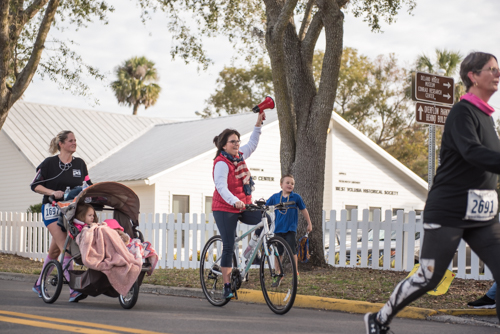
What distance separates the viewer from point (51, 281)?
8109 millimetres

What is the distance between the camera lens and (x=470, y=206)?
4.41 meters

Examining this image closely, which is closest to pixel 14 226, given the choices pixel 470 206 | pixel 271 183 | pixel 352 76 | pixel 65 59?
pixel 65 59

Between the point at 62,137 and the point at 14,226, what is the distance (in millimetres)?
12618

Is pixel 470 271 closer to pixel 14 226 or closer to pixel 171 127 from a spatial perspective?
pixel 14 226

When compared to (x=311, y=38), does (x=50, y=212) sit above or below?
below

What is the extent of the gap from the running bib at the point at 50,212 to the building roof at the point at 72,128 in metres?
18.6

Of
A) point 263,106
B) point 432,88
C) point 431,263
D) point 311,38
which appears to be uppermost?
point 311,38

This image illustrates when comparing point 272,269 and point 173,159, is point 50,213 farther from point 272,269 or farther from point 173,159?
point 173,159

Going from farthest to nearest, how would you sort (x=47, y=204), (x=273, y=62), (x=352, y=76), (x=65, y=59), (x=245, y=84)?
(x=245, y=84) → (x=352, y=76) → (x=65, y=59) → (x=273, y=62) → (x=47, y=204)

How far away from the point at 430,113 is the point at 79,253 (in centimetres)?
525

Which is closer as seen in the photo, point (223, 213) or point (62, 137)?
point (223, 213)

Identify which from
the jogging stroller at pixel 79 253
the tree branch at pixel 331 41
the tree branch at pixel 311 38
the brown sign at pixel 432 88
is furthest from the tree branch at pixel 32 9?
the brown sign at pixel 432 88

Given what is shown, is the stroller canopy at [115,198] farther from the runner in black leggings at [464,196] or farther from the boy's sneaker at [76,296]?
the runner in black leggings at [464,196]

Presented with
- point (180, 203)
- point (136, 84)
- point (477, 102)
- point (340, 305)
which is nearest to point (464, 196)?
point (477, 102)
